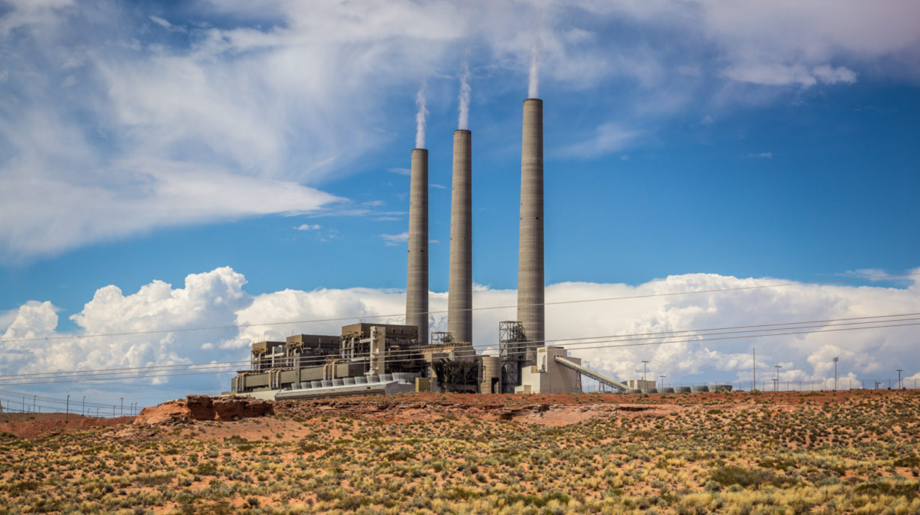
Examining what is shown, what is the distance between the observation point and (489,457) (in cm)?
4400

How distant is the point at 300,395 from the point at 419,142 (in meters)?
40.3

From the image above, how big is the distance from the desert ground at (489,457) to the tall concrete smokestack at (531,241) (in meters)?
22.6

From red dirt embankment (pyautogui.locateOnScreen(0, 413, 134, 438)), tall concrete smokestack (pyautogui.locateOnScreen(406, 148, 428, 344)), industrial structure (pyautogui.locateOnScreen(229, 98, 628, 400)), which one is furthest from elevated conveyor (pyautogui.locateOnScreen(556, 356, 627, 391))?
red dirt embankment (pyautogui.locateOnScreen(0, 413, 134, 438))

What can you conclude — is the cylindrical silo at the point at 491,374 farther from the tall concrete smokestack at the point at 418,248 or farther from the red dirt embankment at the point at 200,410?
the red dirt embankment at the point at 200,410

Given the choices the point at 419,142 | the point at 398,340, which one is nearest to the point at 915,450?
the point at 398,340

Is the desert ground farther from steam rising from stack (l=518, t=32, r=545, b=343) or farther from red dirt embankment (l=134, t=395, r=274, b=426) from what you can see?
steam rising from stack (l=518, t=32, r=545, b=343)

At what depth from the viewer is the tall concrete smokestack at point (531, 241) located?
315 ft

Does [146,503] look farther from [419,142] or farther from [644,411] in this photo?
[419,142]

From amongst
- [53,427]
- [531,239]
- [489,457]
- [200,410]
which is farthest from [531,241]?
[489,457]

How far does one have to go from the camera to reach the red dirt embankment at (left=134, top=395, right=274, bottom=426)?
6153cm

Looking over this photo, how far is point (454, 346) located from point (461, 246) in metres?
14.4

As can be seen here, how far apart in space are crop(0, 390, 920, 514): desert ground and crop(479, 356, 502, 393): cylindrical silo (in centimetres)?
1838

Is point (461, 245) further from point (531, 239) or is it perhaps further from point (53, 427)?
point (53, 427)

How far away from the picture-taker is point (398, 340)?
9812 cm
